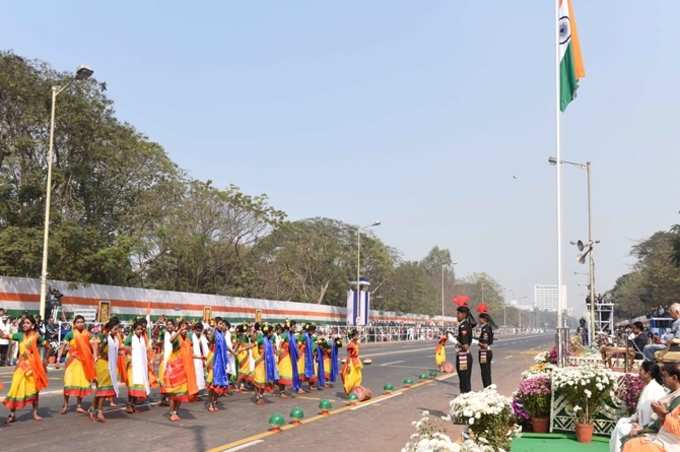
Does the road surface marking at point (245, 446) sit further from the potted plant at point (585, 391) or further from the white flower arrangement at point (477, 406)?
the potted plant at point (585, 391)

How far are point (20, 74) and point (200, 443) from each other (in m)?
24.7

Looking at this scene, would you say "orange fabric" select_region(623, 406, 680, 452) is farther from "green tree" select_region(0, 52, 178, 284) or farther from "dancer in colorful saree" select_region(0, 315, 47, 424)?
"green tree" select_region(0, 52, 178, 284)

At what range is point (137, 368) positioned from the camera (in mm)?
12258

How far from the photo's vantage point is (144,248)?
37219 millimetres

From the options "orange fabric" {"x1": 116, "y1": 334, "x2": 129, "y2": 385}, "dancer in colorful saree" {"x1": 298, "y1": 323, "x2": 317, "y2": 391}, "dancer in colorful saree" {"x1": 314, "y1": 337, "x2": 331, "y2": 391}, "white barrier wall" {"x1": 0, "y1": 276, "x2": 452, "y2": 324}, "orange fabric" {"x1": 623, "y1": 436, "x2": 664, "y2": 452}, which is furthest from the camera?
"white barrier wall" {"x1": 0, "y1": 276, "x2": 452, "y2": 324}

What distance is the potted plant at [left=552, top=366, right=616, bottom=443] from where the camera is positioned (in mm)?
8727

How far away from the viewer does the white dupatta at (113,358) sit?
12.2 meters

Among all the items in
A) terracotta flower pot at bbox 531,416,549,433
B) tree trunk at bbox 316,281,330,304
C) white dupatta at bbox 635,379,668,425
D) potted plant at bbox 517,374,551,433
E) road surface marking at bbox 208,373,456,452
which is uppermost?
tree trunk at bbox 316,281,330,304

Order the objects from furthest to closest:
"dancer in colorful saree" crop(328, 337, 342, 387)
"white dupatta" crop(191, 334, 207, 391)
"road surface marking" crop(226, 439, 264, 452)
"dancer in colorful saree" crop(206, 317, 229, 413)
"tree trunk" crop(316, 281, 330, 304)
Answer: "tree trunk" crop(316, 281, 330, 304) < "dancer in colorful saree" crop(328, 337, 342, 387) < "dancer in colorful saree" crop(206, 317, 229, 413) < "white dupatta" crop(191, 334, 207, 391) < "road surface marking" crop(226, 439, 264, 452)

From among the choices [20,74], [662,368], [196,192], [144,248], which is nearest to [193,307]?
[144,248]

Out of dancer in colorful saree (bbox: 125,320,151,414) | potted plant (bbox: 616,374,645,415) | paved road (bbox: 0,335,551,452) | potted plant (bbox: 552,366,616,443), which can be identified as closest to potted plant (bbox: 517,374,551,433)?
potted plant (bbox: 552,366,616,443)

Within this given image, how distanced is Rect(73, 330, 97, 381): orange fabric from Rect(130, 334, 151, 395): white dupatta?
0.67m

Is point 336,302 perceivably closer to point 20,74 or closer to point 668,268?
point 668,268

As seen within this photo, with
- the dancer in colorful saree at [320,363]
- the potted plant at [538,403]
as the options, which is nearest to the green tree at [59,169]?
the dancer in colorful saree at [320,363]
